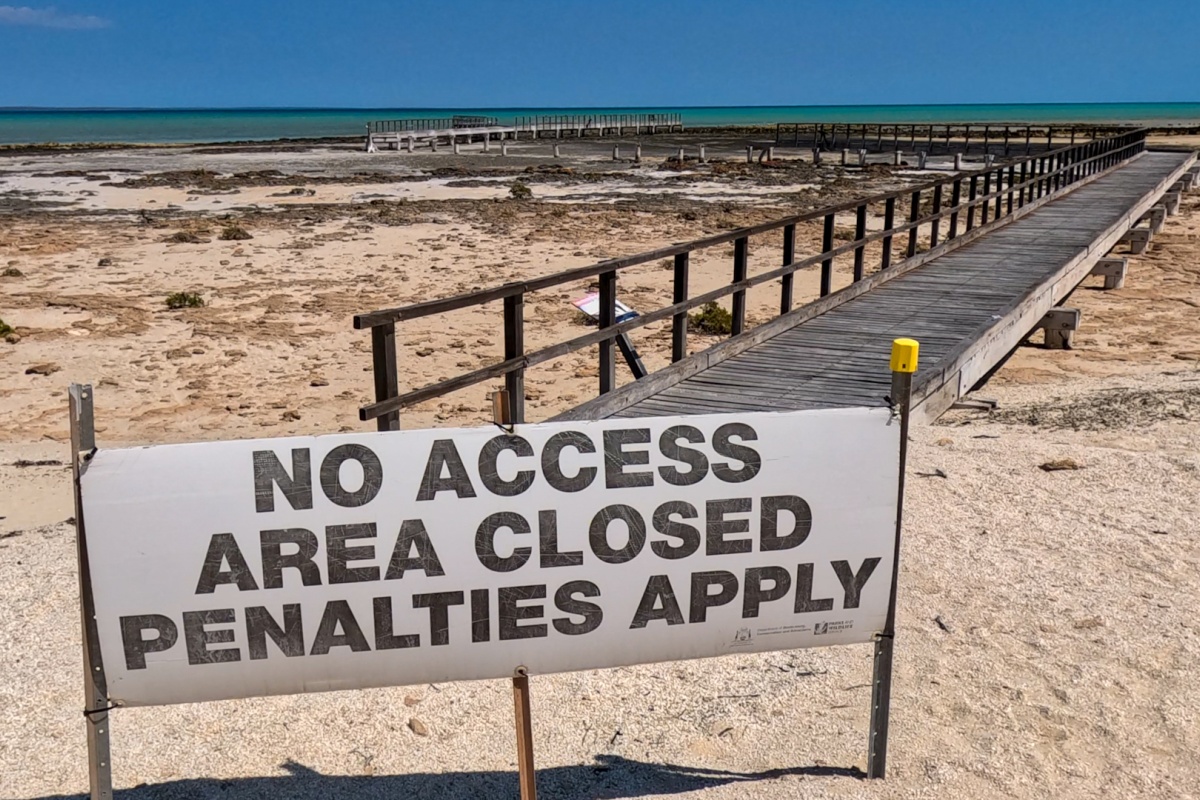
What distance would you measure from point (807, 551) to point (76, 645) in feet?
11.1

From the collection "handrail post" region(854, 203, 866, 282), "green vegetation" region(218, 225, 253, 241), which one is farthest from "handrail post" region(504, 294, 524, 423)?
"green vegetation" region(218, 225, 253, 241)

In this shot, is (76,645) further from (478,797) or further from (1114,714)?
(1114,714)

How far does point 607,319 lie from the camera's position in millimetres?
7062

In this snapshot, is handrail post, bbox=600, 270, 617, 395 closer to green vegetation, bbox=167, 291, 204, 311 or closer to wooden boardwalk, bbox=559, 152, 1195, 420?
wooden boardwalk, bbox=559, 152, 1195, 420

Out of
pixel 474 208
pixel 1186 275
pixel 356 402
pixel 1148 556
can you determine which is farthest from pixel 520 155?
pixel 1148 556

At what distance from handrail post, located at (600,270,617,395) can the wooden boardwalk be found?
164mm

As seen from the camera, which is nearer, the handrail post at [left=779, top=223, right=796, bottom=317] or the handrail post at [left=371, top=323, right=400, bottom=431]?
the handrail post at [left=371, top=323, right=400, bottom=431]

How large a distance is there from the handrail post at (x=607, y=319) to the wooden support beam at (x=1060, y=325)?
21.9 ft

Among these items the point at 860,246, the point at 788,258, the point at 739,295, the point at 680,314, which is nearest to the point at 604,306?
the point at 680,314

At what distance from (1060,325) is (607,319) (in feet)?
23.4

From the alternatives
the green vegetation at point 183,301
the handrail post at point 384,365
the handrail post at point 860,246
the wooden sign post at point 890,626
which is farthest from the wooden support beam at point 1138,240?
the wooden sign post at point 890,626

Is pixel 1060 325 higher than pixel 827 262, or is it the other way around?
pixel 827 262

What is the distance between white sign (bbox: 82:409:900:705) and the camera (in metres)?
2.96

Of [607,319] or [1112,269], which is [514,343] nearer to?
[607,319]
